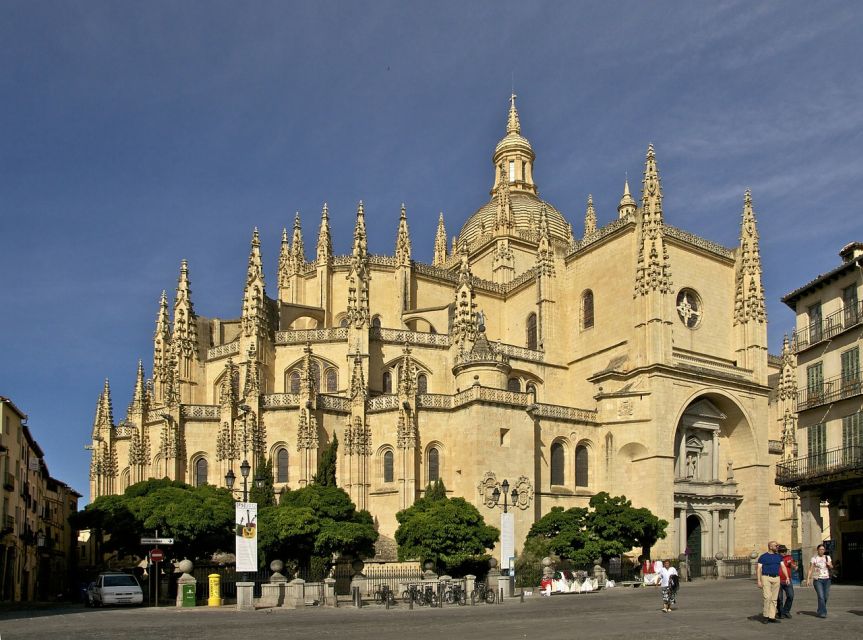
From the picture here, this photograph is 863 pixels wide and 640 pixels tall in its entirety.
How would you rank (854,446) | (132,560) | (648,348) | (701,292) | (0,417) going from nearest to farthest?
(854,446) < (0,417) < (132,560) < (648,348) < (701,292)

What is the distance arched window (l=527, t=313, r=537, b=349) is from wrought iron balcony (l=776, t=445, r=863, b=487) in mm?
19799

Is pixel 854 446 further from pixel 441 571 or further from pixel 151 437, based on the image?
pixel 151 437

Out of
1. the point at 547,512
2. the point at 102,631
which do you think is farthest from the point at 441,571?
the point at 102,631

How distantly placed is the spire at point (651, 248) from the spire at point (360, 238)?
612 inches

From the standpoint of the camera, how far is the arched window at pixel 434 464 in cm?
4600

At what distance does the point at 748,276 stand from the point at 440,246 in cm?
2783

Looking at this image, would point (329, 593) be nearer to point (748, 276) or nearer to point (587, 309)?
point (587, 309)

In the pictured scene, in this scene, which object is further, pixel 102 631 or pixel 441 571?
pixel 441 571

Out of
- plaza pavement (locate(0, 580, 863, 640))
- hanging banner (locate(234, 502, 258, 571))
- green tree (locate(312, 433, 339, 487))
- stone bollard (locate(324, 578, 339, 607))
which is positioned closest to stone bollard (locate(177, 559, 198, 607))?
plaza pavement (locate(0, 580, 863, 640))

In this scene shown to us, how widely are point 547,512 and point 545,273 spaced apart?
15346mm

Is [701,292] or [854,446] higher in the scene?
[701,292]

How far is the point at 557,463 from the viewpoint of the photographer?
4850 cm

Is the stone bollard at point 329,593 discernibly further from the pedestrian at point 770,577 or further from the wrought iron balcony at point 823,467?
the wrought iron balcony at point 823,467

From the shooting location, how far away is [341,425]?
1855 inches
